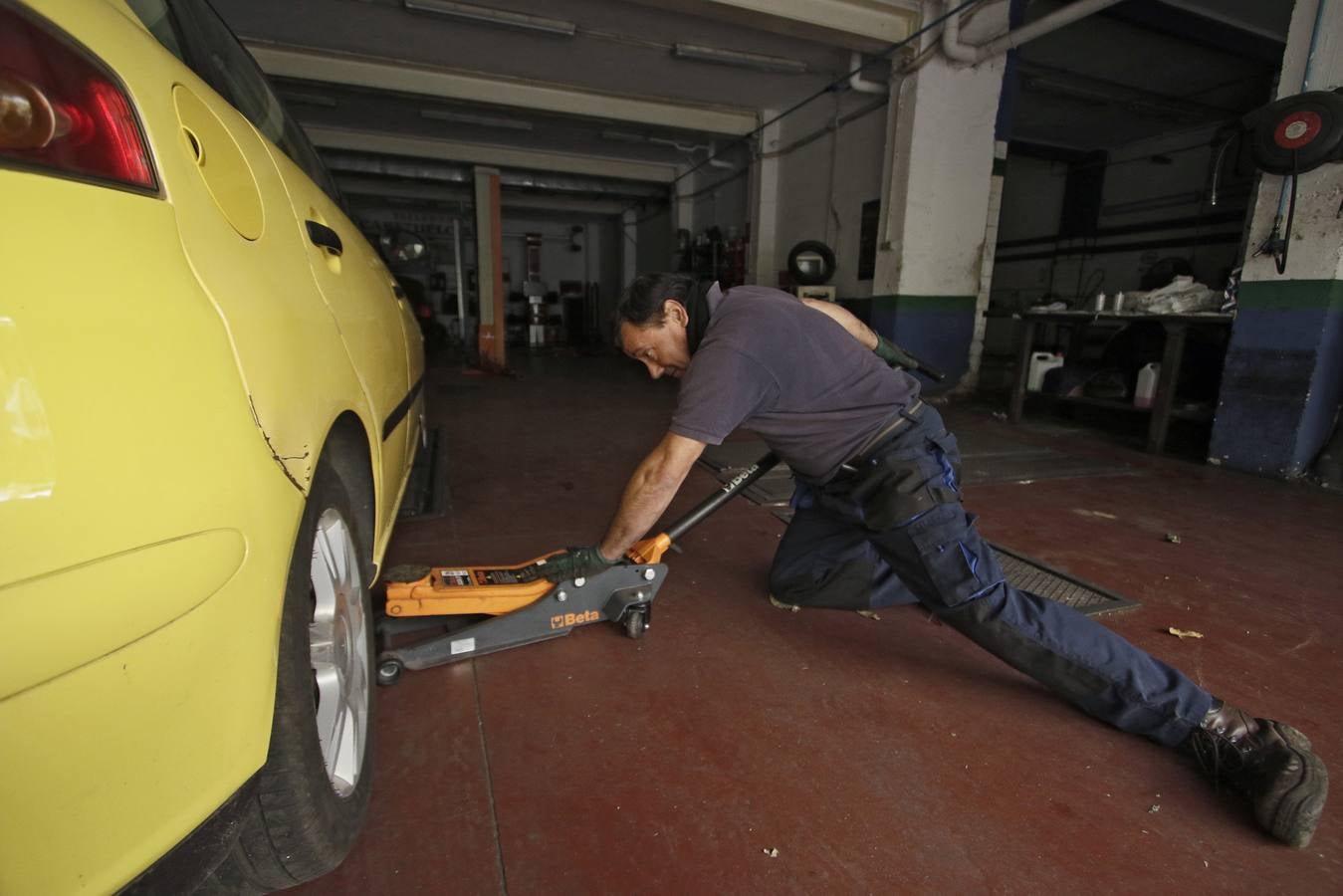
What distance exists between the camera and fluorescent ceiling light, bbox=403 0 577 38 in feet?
20.0

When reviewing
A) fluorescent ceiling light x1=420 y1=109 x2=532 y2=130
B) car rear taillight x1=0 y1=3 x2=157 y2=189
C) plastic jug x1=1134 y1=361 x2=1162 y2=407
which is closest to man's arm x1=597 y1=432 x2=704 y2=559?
car rear taillight x1=0 y1=3 x2=157 y2=189

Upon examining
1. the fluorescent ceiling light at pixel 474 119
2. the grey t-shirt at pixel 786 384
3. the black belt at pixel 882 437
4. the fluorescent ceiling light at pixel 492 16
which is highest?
the fluorescent ceiling light at pixel 492 16

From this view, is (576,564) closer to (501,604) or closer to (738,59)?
(501,604)

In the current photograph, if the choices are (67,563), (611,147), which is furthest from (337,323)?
(611,147)

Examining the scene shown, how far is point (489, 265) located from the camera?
9.88 meters

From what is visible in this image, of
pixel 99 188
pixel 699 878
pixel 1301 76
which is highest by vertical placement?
pixel 1301 76

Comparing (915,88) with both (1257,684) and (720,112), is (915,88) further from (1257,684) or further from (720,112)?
(1257,684)

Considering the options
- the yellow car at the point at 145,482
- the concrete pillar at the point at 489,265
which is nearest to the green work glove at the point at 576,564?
the yellow car at the point at 145,482

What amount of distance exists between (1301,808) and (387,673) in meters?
1.91

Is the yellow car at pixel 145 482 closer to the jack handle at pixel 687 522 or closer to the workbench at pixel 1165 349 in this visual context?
the jack handle at pixel 687 522

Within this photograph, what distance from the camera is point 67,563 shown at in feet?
1.67

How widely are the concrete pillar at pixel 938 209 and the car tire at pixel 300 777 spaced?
6501mm

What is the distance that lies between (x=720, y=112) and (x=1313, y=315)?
734 cm

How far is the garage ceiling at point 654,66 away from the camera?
20.6 feet
